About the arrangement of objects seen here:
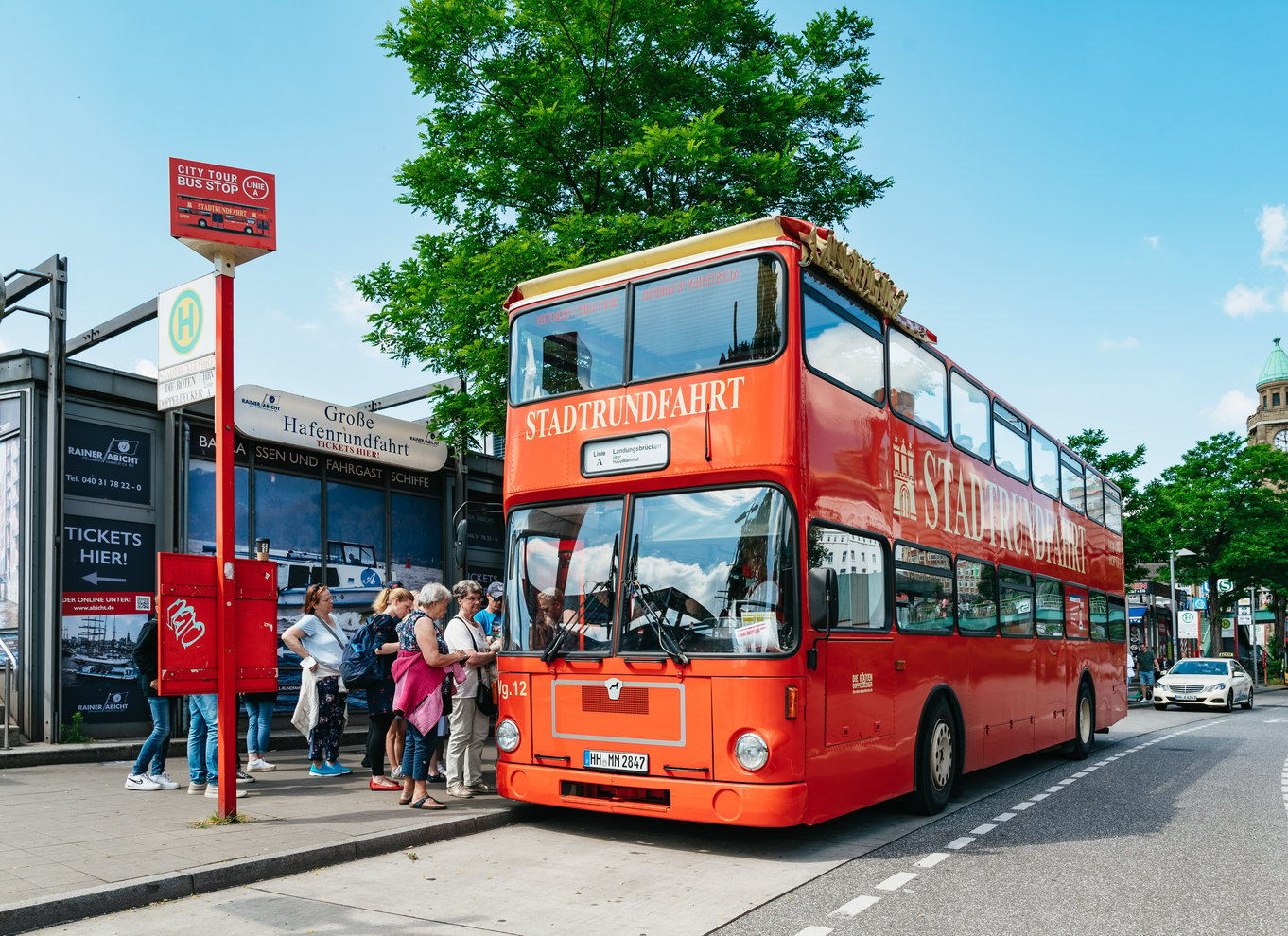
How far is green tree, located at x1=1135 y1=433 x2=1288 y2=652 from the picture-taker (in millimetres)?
50094

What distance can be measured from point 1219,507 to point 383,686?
4936 cm

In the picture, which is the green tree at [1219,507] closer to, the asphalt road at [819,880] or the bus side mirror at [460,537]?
the asphalt road at [819,880]

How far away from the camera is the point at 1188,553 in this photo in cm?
5438

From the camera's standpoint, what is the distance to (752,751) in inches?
297

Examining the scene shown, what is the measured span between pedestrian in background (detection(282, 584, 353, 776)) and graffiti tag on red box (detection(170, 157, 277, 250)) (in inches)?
153

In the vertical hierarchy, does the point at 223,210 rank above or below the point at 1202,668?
above

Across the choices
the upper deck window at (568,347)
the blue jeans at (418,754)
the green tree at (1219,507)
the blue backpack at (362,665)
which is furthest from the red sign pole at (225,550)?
the green tree at (1219,507)

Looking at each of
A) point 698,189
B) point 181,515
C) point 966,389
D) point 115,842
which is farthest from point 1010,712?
point 181,515

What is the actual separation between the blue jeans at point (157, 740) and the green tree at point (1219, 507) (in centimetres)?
4600

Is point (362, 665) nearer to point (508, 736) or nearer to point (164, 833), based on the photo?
point (508, 736)

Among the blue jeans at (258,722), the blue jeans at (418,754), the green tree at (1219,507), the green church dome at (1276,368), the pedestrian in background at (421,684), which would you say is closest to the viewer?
the pedestrian in background at (421,684)

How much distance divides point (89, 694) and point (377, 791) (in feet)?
14.4

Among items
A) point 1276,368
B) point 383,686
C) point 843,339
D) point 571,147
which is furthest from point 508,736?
point 1276,368

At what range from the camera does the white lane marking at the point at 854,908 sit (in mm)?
6340
